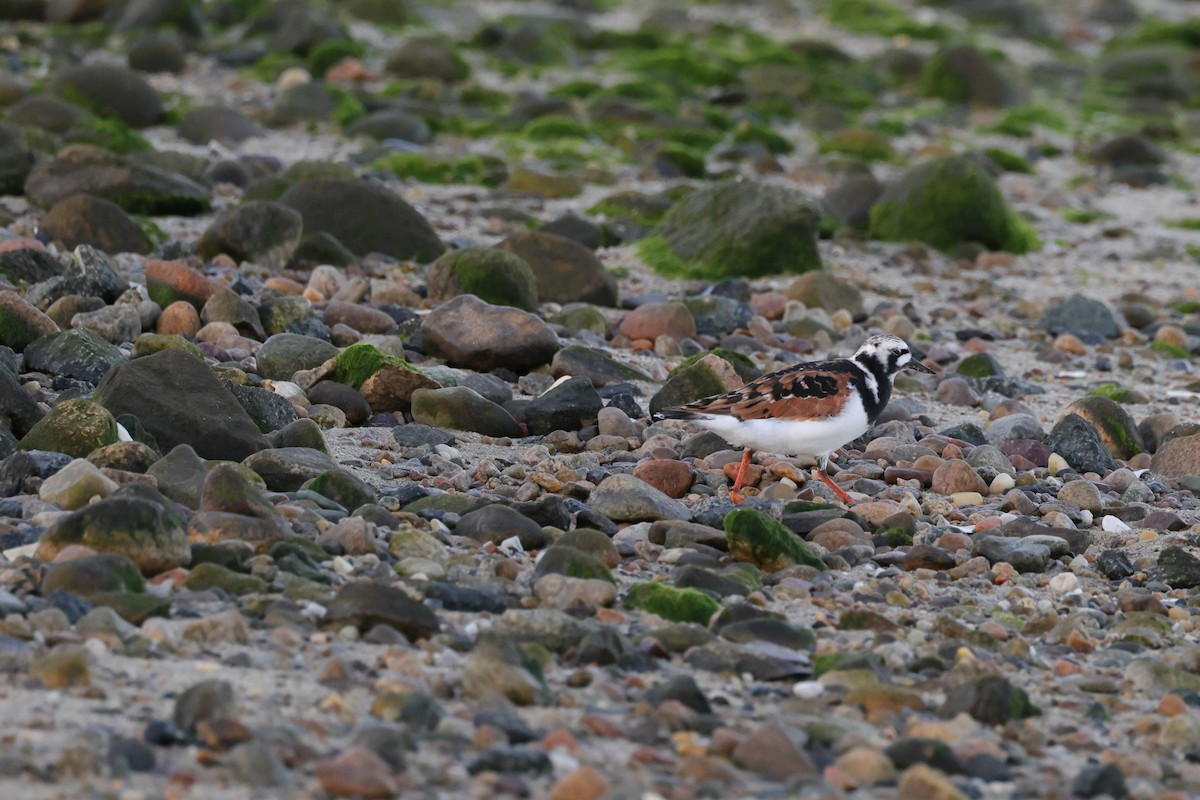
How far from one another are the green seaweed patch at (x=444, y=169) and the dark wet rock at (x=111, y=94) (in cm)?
289

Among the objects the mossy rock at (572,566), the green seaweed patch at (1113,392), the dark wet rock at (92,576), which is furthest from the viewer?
the green seaweed patch at (1113,392)

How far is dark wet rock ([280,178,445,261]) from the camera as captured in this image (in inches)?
452

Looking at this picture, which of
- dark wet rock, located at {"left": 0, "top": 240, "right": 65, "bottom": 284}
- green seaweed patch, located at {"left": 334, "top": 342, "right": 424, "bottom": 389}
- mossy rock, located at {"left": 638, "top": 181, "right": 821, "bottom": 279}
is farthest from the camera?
mossy rock, located at {"left": 638, "top": 181, "right": 821, "bottom": 279}

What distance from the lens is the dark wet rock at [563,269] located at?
10859mm

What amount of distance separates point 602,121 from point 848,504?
38.2 feet

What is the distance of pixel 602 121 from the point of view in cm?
1825

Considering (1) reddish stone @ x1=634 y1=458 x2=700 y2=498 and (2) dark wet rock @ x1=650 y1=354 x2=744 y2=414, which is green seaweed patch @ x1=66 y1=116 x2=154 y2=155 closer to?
(2) dark wet rock @ x1=650 y1=354 x2=744 y2=414

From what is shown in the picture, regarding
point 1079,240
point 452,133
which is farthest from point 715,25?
point 1079,240

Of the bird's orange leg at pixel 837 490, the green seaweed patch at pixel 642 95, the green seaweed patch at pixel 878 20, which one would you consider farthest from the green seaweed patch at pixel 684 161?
the green seaweed patch at pixel 878 20

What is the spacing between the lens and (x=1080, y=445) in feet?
27.4

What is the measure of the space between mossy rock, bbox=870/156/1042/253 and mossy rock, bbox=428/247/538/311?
4.65m

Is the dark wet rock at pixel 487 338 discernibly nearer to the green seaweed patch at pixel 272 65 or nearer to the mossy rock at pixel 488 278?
the mossy rock at pixel 488 278

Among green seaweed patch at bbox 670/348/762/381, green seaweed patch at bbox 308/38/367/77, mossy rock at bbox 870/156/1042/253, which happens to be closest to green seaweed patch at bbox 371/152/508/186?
mossy rock at bbox 870/156/1042/253

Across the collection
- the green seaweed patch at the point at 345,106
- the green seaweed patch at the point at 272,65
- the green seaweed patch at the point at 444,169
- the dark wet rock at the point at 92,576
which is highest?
the dark wet rock at the point at 92,576
